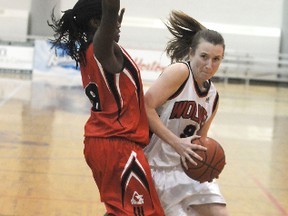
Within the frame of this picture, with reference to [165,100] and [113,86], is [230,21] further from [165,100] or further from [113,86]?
[113,86]

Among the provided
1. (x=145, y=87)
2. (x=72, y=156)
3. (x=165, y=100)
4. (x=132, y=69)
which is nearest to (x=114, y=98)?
(x=132, y=69)

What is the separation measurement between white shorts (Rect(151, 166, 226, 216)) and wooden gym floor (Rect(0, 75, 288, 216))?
5.34 feet

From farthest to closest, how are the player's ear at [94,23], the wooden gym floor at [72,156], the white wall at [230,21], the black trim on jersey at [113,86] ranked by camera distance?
the white wall at [230,21] → the wooden gym floor at [72,156] → the player's ear at [94,23] → the black trim on jersey at [113,86]

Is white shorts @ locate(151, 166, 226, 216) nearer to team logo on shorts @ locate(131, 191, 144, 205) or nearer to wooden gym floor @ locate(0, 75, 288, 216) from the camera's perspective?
team logo on shorts @ locate(131, 191, 144, 205)

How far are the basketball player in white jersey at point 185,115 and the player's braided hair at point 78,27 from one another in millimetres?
448

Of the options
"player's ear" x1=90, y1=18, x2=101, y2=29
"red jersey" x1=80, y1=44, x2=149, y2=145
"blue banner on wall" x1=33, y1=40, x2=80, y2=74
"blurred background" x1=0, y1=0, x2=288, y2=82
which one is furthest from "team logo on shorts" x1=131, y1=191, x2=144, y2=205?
"blurred background" x1=0, y1=0, x2=288, y2=82

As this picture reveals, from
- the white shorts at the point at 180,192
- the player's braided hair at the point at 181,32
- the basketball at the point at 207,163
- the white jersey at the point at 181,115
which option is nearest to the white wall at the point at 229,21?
the player's braided hair at the point at 181,32

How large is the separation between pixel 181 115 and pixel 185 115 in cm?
2

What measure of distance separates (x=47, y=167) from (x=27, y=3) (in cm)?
1663

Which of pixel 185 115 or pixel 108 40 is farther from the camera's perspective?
pixel 185 115

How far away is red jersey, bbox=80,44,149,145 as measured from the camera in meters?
2.93

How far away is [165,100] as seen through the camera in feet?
10.8

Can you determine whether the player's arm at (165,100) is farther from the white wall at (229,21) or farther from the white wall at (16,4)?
the white wall at (16,4)

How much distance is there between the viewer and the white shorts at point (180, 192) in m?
3.39
